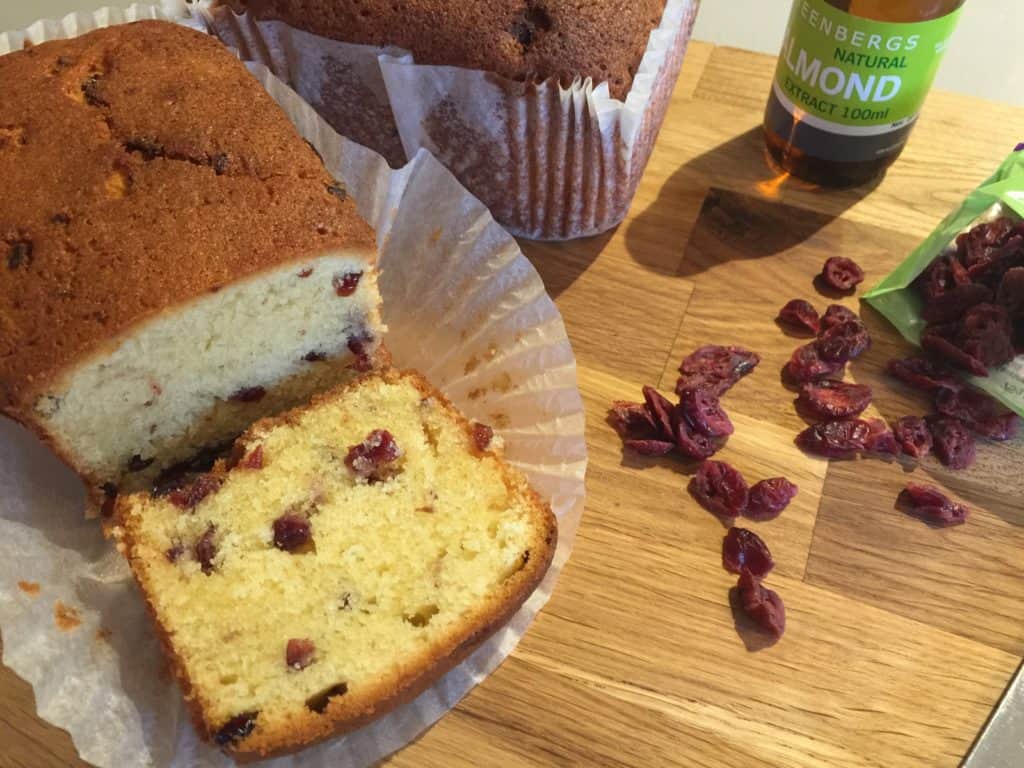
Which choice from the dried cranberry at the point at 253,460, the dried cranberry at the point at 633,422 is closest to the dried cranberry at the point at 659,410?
the dried cranberry at the point at 633,422

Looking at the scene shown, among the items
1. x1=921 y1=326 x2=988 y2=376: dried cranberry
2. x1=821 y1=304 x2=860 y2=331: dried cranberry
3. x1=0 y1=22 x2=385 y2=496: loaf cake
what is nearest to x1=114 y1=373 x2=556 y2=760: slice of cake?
x1=0 y1=22 x2=385 y2=496: loaf cake

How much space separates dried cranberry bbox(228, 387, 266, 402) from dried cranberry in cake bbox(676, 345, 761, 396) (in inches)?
30.6

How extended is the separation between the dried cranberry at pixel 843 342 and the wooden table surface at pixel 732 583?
39 mm

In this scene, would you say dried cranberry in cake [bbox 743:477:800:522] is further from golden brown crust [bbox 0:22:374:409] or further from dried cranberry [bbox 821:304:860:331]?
golden brown crust [bbox 0:22:374:409]

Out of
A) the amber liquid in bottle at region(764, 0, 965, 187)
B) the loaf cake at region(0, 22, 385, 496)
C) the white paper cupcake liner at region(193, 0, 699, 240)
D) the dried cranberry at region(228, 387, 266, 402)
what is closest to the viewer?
the loaf cake at region(0, 22, 385, 496)

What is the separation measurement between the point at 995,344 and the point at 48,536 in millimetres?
1695

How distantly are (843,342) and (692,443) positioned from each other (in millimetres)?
392

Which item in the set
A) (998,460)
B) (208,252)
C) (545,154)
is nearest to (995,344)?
(998,460)

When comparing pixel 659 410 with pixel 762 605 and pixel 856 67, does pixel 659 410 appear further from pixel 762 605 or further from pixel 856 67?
pixel 856 67

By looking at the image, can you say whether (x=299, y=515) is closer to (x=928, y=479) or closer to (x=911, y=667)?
(x=911, y=667)

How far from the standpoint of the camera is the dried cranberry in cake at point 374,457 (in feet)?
4.91

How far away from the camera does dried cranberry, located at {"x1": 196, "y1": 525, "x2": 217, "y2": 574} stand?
4.62ft

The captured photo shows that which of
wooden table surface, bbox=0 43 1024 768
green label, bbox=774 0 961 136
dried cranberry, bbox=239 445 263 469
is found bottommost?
wooden table surface, bbox=0 43 1024 768

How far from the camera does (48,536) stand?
5.02ft
